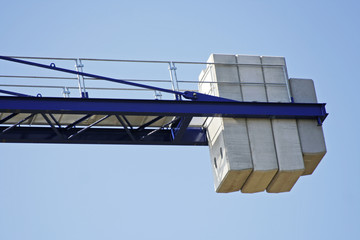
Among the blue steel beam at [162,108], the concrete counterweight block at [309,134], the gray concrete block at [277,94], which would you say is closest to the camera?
the blue steel beam at [162,108]

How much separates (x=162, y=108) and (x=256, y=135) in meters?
2.45

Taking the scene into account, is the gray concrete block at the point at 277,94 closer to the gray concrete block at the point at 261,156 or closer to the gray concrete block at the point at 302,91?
the gray concrete block at the point at 302,91

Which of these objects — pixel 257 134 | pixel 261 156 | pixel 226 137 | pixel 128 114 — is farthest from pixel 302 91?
pixel 128 114

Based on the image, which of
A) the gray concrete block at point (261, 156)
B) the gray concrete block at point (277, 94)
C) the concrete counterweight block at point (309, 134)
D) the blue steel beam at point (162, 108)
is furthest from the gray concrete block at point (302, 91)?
the gray concrete block at point (261, 156)

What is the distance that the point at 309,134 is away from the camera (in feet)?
78.4

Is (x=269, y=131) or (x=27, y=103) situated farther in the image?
(x=269, y=131)

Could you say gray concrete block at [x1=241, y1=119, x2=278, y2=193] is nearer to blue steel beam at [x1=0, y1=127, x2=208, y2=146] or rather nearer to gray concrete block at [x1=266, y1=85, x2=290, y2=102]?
gray concrete block at [x1=266, y1=85, x2=290, y2=102]

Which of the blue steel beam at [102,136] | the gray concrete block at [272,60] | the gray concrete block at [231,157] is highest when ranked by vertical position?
the gray concrete block at [272,60]

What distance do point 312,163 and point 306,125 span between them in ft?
3.04

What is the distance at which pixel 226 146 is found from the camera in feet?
75.0

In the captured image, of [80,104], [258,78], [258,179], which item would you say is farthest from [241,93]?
[80,104]

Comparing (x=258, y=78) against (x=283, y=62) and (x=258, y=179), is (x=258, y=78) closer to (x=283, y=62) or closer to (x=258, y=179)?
(x=283, y=62)

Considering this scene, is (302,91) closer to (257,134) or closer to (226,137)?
(257,134)

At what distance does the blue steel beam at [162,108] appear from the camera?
21594mm
